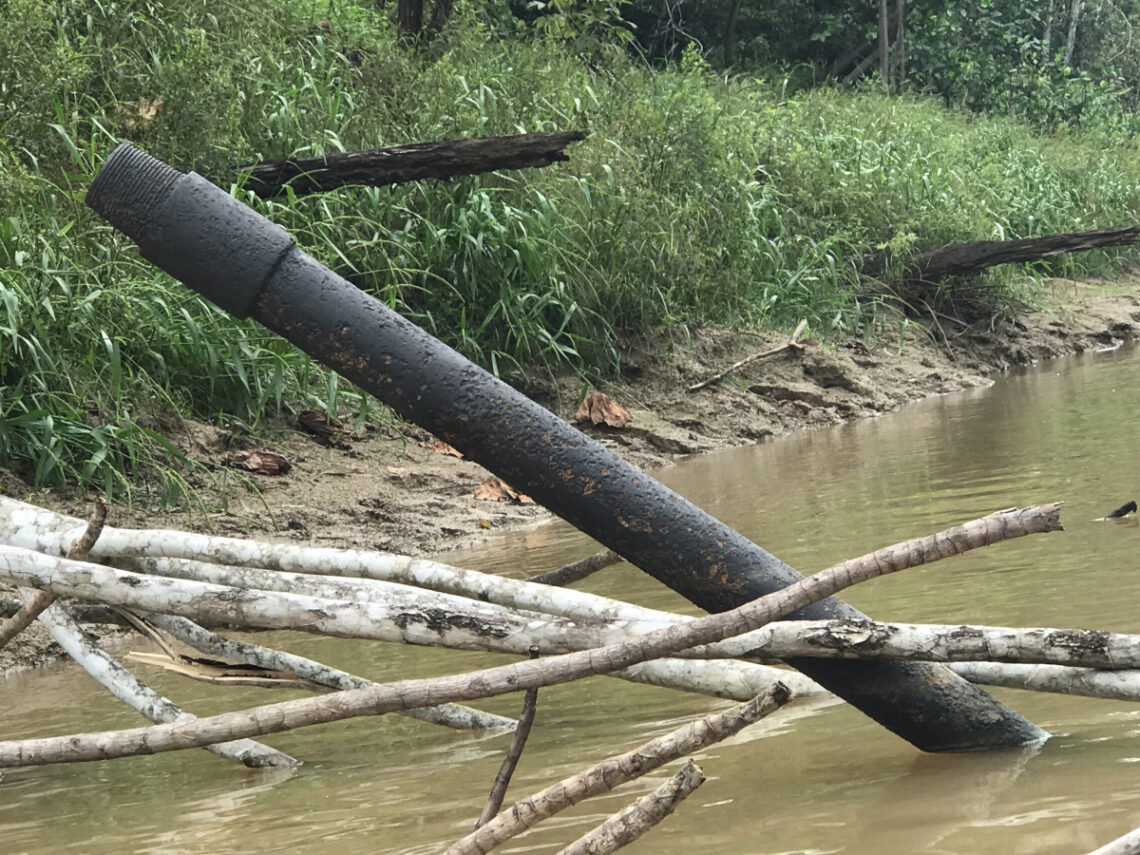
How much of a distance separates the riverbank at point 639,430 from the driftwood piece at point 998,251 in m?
0.51

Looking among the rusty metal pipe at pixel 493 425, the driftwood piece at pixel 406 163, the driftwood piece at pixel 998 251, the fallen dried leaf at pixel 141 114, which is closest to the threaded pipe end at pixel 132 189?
the rusty metal pipe at pixel 493 425

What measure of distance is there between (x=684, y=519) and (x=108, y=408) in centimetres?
340

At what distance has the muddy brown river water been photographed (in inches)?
73.0

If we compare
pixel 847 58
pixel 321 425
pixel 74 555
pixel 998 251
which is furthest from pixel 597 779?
pixel 847 58

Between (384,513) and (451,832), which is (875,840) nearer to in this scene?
(451,832)

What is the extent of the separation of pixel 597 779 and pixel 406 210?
18.1ft

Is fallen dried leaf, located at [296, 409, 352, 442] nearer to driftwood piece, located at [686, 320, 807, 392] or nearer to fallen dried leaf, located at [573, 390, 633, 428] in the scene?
fallen dried leaf, located at [573, 390, 633, 428]

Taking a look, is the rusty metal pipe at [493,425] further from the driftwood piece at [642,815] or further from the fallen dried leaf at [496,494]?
the fallen dried leaf at [496,494]

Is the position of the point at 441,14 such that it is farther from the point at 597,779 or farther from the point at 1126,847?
the point at 1126,847

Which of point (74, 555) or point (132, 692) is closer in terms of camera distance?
point (74, 555)

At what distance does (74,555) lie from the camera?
2.19 m

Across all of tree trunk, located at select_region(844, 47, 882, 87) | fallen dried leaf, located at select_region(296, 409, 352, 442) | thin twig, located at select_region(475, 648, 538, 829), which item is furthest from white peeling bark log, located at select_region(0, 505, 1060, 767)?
tree trunk, located at select_region(844, 47, 882, 87)

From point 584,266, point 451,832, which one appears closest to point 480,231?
point 584,266

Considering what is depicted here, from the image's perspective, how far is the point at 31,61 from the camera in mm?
5539
